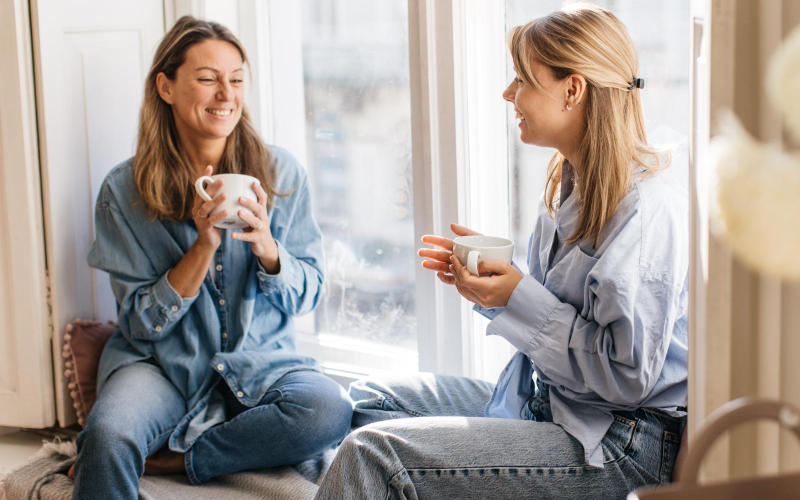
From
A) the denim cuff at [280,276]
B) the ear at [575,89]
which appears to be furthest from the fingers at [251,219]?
the ear at [575,89]

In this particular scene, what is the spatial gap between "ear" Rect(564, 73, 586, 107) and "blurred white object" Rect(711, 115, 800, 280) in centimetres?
96

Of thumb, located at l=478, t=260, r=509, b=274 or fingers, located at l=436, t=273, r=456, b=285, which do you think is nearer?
thumb, located at l=478, t=260, r=509, b=274

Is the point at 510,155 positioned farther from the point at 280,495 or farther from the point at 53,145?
the point at 53,145

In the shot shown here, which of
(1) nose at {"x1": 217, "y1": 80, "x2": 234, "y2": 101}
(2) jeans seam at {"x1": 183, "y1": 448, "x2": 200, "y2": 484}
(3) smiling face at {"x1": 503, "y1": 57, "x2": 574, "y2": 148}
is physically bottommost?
(2) jeans seam at {"x1": 183, "y1": 448, "x2": 200, "y2": 484}

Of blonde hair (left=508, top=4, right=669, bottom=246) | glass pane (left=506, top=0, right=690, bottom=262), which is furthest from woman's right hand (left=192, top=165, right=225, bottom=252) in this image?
glass pane (left=506, top=0, right=690, bottom=262)

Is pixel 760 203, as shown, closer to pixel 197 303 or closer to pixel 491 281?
pixel 491 281

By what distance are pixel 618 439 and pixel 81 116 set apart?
145 centimetres

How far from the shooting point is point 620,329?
1.39 m

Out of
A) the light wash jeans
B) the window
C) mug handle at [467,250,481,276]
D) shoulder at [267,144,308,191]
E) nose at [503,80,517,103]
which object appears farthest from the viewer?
shoulder at [267,144,308,191]

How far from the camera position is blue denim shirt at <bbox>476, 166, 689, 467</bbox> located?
139cm

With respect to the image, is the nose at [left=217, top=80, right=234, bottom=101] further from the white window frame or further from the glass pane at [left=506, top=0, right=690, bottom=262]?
the glass pane at [left=506, top=0, right=690, bottom=262]

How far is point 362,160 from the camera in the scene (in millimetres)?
2273

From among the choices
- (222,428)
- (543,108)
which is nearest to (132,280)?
(222,428)

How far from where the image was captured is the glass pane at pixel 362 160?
2.17m
